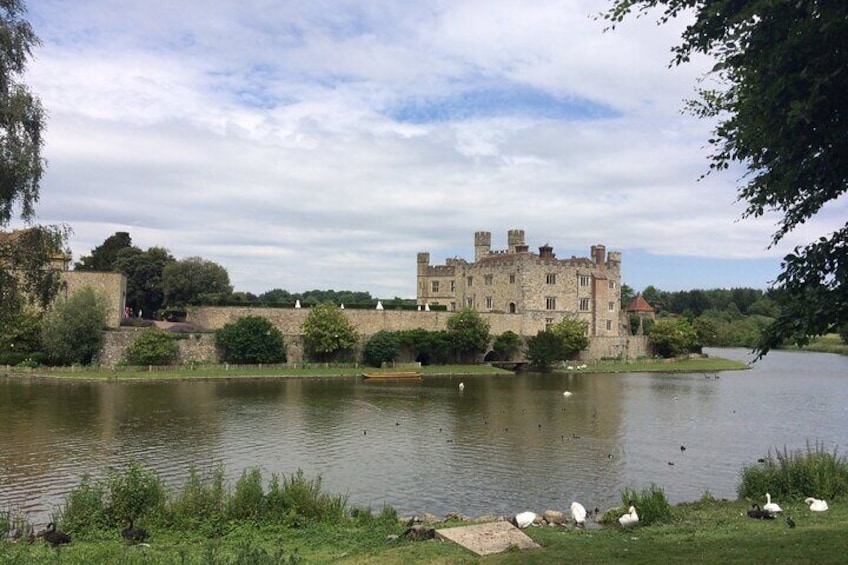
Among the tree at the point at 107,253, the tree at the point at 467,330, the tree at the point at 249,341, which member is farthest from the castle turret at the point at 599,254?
the tree at the point at 107,253

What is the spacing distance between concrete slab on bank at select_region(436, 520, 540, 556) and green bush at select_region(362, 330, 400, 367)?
43410 mm

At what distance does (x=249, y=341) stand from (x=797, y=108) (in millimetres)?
48079

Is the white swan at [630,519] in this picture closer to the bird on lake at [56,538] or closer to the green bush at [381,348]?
the bird on lake at [56,538]

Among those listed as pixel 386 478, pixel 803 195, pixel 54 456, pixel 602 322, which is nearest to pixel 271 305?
pixel 602 322

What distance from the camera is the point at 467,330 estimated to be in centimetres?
5809

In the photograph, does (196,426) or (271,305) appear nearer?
(196,426)

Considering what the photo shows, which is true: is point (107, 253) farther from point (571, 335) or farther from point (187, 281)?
point (571, 335)

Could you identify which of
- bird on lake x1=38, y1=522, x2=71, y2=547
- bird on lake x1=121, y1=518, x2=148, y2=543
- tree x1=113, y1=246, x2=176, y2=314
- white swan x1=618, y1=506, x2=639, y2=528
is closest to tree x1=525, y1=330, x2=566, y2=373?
tree x1=113, y1=246, x2=176, y2=314

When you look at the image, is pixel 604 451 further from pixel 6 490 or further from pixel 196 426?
pixel 6 490

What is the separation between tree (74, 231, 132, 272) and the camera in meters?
77.1

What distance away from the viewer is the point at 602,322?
6644cm

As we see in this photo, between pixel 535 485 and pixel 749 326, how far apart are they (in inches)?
3707

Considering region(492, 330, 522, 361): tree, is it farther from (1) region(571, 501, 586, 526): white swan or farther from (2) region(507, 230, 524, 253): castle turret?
(1) region(571, 501, 586, 526): white swan

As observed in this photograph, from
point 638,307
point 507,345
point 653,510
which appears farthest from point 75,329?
point 638,307
